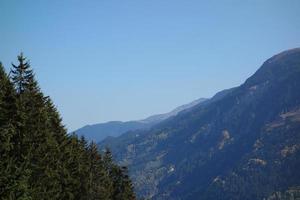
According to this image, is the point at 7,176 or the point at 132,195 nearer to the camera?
the point at 7,176

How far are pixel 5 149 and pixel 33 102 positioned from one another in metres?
6.91

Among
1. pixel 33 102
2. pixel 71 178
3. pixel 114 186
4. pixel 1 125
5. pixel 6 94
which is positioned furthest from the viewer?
pixel 114 186

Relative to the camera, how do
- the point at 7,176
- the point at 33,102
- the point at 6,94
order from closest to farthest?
the point at 7,176
the point at 6,94
the point at 33,102

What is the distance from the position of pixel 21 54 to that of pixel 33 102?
358cm

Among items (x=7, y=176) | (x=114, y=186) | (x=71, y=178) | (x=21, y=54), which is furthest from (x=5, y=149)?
(x=114, y=186)

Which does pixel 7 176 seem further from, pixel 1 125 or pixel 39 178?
pixel 39 178

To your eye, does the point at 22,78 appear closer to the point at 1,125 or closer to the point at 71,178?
the point at 1,125

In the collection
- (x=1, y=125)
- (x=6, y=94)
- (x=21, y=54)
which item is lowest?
(x=1, y=125)

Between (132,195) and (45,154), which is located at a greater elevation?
(45,154)

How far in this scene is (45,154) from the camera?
105ft

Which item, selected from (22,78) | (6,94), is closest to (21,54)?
(22,78)

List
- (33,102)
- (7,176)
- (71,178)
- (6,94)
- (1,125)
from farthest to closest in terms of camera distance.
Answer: (71,178) < (33,102) < (6,94) < (1,125) < (7,176)

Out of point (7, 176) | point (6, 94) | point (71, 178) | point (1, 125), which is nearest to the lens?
point (7, 176)

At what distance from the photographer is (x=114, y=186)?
2598 inches
